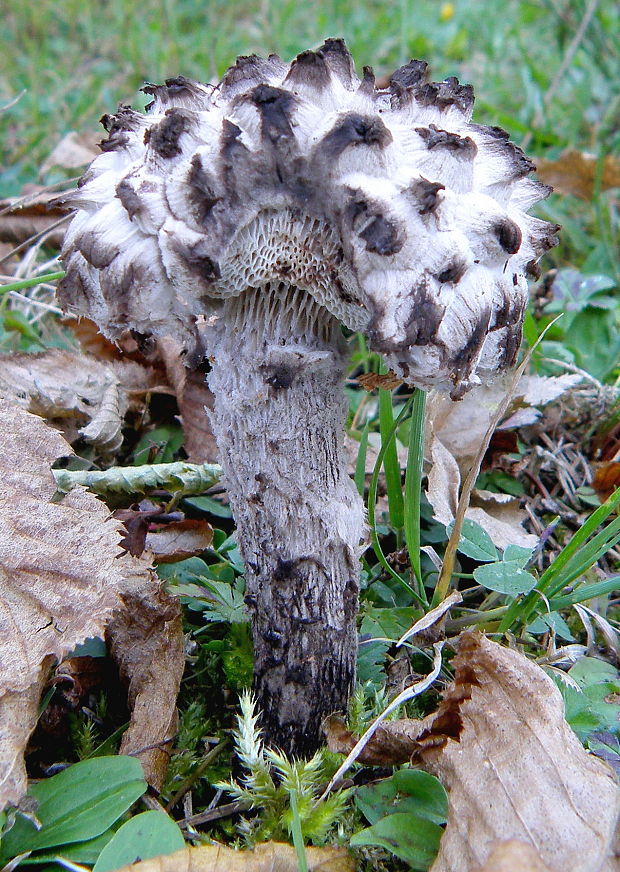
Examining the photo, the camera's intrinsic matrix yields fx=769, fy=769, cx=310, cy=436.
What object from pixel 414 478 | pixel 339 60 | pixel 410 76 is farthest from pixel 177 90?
pixel 414 478

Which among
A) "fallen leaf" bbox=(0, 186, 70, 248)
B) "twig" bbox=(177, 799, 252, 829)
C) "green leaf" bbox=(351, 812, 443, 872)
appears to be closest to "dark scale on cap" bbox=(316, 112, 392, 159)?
"green leaf" bbox=(351, 812, 443, 872)

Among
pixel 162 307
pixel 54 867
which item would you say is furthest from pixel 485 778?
pixel 162 307

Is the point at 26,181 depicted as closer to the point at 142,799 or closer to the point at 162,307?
the point at 162,307

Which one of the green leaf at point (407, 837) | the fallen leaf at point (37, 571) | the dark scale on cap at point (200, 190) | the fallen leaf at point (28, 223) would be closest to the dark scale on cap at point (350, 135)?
the dark scale on cap at point (200, 190)

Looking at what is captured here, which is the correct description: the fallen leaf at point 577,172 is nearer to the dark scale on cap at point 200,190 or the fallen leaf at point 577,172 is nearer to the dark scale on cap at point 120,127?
the dark scale on cap at point 120,127

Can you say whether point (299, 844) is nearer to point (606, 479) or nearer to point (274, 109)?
point (274, 109)

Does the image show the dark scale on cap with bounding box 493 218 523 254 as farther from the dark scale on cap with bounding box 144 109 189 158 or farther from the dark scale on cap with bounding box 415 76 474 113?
the dark scale on cap with bounding box 144 109 189 158
